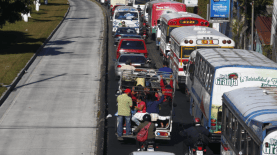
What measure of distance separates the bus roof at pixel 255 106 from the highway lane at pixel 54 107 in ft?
18.1

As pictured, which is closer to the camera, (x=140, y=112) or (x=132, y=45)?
(x=140, y=112)

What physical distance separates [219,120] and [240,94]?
3.79 metres

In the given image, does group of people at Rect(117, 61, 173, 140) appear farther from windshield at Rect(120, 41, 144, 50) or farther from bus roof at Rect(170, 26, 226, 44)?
windshield at Rect(120, 41, 144, 50)

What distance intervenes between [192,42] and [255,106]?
12.6m

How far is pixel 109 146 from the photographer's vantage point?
14508 mm

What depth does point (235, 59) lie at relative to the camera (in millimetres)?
14258

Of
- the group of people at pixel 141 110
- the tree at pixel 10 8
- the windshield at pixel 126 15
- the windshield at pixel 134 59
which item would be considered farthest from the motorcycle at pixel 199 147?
the windshield at pixel 126 15

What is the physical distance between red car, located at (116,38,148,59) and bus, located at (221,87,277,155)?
1593 centimetres

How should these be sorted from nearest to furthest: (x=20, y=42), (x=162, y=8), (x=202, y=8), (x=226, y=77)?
1. (x=226, y=77)
2. (x=162, y=8)
3. (x=20, y=42)
4. (x=202, y=8)

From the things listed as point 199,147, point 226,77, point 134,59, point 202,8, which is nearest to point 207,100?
point 226,77

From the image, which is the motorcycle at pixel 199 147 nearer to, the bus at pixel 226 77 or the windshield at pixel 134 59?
the bus at pixel 226 77

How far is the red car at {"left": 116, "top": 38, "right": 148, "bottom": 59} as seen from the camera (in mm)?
26875

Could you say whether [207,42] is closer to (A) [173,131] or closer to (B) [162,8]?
(A) [173,131]

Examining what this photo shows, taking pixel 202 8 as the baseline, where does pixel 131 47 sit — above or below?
below
